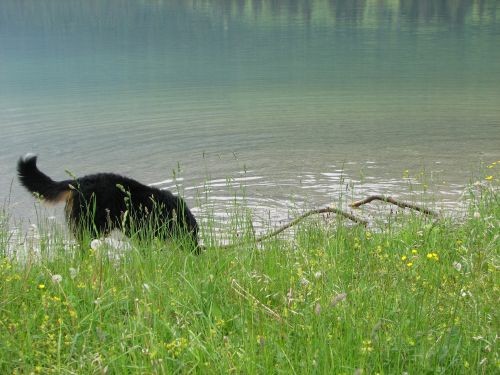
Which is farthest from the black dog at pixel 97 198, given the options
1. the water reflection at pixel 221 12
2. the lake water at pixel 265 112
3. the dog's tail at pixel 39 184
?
the water reflection at pixel 221 12

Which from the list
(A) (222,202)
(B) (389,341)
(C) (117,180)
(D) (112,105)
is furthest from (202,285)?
(D) (112,105)

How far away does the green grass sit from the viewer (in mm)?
2656

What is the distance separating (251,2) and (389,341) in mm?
53313

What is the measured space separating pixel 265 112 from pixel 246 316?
445 inches

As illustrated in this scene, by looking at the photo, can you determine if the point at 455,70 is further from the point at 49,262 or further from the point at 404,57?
the point at 49,262

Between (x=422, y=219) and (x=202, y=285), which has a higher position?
(x=202, y=285)

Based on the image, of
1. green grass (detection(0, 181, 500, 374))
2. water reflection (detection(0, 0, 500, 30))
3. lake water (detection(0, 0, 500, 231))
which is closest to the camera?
green grass (detection(0, 181, 500, 374))

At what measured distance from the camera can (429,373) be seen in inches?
106

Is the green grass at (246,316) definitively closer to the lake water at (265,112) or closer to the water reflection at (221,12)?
the lake water at (265,112)

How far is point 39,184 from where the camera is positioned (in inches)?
220

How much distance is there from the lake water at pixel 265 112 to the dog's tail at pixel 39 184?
1.56 ft

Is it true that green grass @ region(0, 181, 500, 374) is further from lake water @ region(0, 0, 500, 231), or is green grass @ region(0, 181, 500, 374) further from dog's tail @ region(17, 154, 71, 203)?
lake water @ region(0, 0, 500, 231)

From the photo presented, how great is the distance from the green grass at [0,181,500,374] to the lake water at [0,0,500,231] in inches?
50.6

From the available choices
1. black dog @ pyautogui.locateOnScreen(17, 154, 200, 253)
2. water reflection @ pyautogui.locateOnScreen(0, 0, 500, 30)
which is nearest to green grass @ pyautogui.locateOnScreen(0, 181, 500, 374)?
black dog @ pyautogui.locateOnScreen(17, 154, 200, 253)
